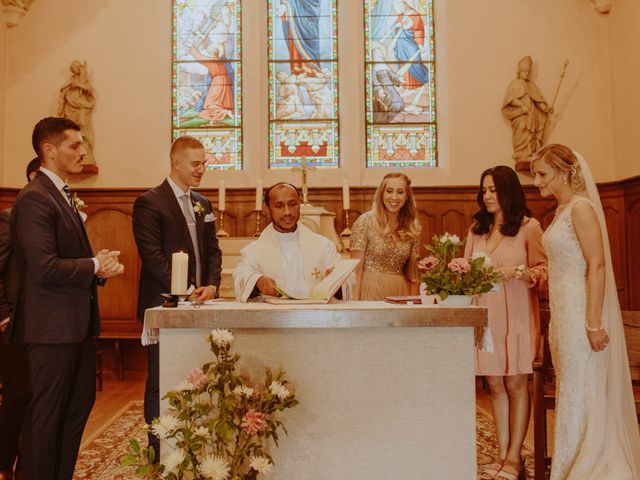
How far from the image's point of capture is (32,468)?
2627 mm

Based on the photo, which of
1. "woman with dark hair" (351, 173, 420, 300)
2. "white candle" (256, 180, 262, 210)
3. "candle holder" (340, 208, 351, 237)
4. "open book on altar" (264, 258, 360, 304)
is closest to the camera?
"open book on altar" (264, 258, 360, 304)

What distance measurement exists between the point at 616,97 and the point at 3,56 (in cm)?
692

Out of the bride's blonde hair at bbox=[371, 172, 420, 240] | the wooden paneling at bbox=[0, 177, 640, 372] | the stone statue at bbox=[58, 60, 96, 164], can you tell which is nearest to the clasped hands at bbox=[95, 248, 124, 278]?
the bride's blonde hair at bbox=[371, 172, 420, 240]

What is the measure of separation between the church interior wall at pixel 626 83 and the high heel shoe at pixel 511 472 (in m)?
4.28

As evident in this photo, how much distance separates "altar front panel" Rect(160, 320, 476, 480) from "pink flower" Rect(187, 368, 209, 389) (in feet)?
0.72

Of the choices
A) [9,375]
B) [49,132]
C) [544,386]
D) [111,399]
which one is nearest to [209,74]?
[111,399]

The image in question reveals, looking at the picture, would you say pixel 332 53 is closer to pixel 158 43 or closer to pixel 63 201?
pixel 158 43

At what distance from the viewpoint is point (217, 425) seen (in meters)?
2.09

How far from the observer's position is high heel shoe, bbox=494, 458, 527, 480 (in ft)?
10.7

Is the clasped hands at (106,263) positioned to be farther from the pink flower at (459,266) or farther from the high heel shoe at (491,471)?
the high heel shoe at (491,471)

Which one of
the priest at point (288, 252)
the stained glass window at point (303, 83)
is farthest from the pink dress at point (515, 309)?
the stained glass window at point (303, 83)

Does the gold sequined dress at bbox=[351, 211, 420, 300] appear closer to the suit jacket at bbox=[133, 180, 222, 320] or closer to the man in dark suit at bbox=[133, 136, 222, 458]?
the man in dark suit at bbox=[133, 136, 222, 458]

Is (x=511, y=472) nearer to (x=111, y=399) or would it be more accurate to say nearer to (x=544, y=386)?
(x=544, y=386)

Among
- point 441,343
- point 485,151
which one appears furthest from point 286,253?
point 485,151
